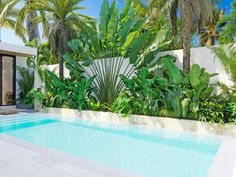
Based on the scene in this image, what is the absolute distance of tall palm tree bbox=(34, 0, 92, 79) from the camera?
38.5 ft

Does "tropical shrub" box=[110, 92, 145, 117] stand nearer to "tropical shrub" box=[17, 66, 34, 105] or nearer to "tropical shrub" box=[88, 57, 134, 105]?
"tropical shrub" box=[88, 57, 134, 105]

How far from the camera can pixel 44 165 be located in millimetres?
3746

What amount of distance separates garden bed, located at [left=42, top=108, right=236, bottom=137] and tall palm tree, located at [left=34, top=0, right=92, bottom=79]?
114 inches

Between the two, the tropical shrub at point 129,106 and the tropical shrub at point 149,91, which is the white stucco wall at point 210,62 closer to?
the tropical shrub at point 149,91

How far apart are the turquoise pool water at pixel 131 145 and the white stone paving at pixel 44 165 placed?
0.64 metres

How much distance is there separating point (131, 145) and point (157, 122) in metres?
2.50

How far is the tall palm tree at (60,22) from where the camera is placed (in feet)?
38.5

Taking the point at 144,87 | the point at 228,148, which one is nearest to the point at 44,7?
the point at 144,87

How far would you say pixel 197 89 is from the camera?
284 inches

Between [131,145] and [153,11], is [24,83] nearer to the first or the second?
[153,11]

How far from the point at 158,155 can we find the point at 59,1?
10.1 meters

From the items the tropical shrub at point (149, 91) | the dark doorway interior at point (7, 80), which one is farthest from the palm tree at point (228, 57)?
the dark doorway interior at point (7, 80)

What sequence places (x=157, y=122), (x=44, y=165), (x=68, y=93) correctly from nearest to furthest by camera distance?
1. (x=44, y=165)
2. (x=157, y=122)
3. (x=68, y=93)

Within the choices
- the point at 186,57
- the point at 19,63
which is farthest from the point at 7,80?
the point at 186,57
